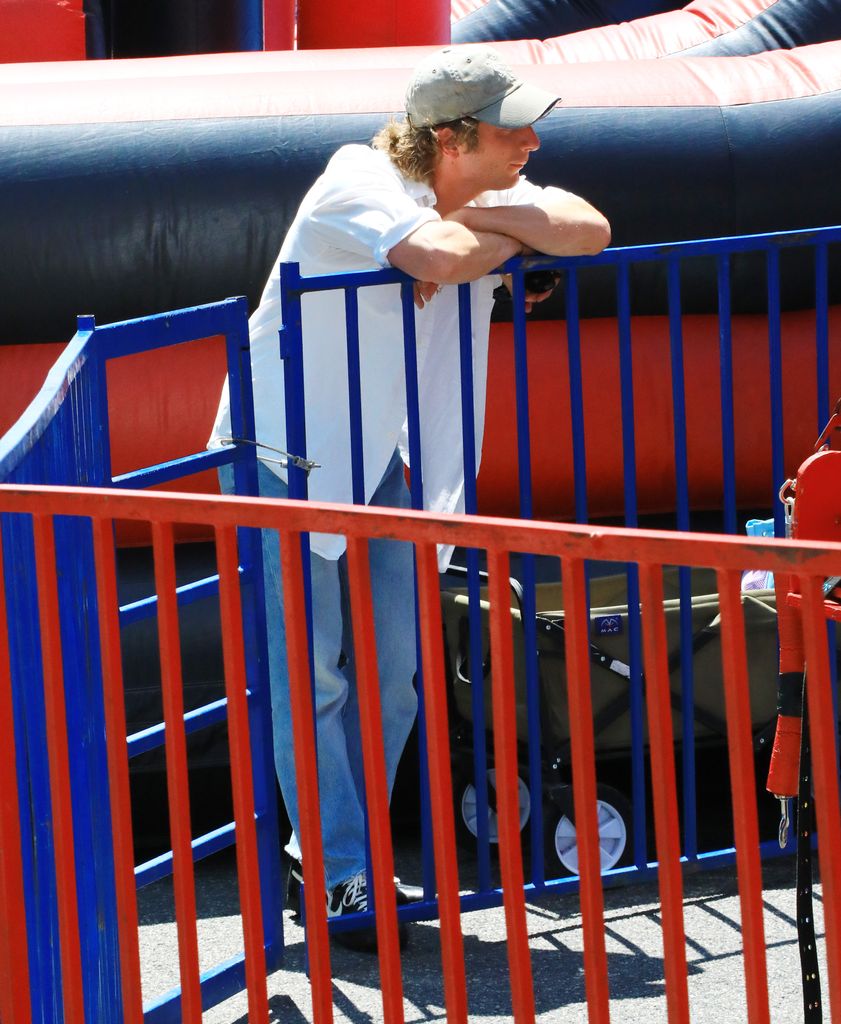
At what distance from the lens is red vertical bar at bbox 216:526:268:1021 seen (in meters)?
1.93

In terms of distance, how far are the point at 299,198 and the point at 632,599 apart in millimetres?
1494

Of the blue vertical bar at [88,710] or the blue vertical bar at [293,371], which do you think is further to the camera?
the blue vertical bar at [293,371]

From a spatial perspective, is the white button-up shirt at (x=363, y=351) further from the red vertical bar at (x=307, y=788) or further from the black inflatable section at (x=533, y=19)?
the black inflatable section at (x=533, y=19)

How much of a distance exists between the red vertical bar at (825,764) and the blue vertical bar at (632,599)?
1.42m

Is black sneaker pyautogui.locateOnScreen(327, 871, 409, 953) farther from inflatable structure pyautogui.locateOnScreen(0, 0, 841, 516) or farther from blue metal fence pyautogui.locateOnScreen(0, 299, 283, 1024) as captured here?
inflatable structure pyautogui.locateOnScreen(0, 0, 841, 516)

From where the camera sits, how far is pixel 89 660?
8.05ft

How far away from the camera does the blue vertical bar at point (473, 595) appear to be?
9.81 ft

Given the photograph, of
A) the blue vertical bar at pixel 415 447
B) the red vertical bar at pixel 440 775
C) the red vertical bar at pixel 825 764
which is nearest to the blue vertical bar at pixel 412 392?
the blue vertical bar at pixel 415 447

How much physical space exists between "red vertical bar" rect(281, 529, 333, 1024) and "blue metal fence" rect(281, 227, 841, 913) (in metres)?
0.99

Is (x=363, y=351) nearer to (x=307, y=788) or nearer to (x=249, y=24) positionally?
(x=307, y=788)

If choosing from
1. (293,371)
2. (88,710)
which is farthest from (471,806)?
(88,710)

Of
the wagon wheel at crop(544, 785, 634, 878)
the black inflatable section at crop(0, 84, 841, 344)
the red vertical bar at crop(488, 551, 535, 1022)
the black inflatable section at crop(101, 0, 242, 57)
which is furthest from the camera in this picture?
the black inflatable section at crop(101, 0, 242, 57)

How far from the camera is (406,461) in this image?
3.12 meters

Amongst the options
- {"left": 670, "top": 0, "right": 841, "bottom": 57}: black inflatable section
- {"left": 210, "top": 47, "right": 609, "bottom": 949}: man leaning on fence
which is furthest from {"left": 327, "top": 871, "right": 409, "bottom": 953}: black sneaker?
{"left": 670, "top": 0, "right": 841, "bottom": 57}: black inflatable section
